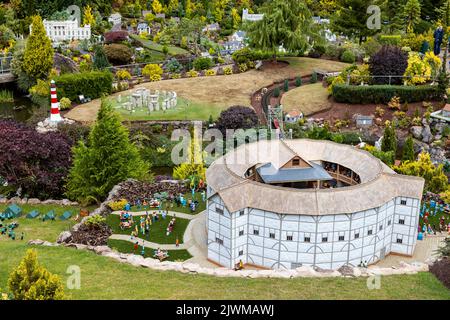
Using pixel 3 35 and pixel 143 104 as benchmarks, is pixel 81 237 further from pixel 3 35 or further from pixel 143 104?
pixel 3 35

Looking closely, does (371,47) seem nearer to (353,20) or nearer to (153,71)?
(353,20)

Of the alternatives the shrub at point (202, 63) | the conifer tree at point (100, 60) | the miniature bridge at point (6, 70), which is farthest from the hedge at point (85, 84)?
the shrub at point (202, 63)

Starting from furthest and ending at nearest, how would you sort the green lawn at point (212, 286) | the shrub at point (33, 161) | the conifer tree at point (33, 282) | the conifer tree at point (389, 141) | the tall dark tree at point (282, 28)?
the tall dark tree at point (282, 28) < the conifer tree at point (389, 141) < the shrub at point (33, 161) < the green lawn at point (212, 286) < the conifer tree at point (33, 282)

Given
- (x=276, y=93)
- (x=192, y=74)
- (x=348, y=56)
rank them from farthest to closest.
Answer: (x=348, y=56)
(x=192, y=74)
(x=276, y=93)

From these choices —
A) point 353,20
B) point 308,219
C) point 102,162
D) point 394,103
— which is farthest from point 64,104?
point 353,20

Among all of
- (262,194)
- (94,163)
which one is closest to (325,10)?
(94,163)

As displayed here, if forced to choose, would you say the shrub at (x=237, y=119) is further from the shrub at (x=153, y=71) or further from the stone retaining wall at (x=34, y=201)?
the shrub at (x=153, y=71)
